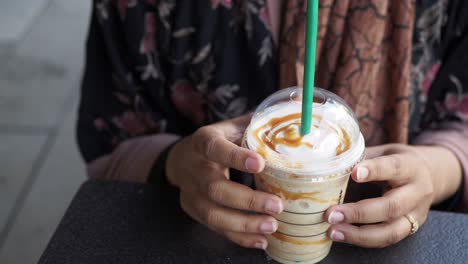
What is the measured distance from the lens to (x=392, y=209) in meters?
0.66

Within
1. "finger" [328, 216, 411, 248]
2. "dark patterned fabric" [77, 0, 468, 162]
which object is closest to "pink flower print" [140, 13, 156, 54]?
"dark patterned fabric" [77, 0, 468, 162]

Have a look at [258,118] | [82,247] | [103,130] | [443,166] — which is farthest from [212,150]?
[103,130]

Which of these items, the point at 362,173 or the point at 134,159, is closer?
the point at 362,173

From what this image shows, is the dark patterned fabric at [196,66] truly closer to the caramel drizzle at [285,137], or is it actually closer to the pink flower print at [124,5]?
the pink flower print at [124,5]

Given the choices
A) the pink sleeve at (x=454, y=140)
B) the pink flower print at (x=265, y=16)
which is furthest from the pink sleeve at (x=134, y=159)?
the pink sleeve at (x=454, y=140)

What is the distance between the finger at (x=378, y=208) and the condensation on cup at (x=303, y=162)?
0.04 ft

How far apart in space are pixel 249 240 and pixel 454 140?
1.64 ft

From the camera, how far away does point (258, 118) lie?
0.66 m

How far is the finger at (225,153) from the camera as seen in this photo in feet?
1.90

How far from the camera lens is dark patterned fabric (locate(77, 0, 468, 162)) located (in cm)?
100

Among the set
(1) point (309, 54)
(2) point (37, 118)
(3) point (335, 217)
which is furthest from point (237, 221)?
(2) point (37, 118)

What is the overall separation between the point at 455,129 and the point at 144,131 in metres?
0.62

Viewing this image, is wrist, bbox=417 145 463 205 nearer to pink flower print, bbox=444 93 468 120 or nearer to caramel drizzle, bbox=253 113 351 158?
pink flower print, bbox=444 93 468 120

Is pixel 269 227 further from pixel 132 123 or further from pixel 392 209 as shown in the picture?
pixel 132 123
